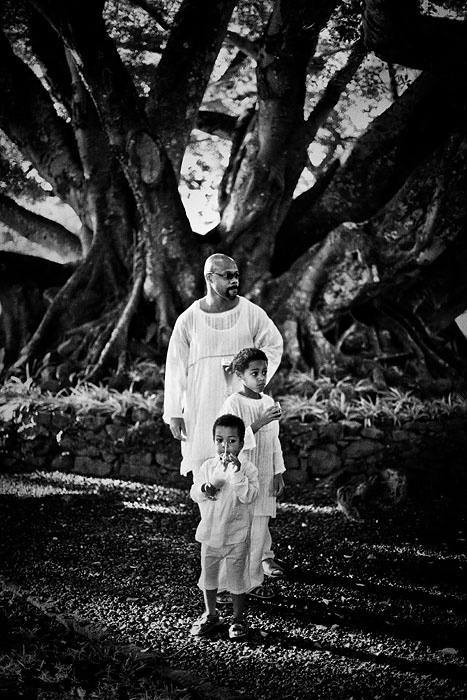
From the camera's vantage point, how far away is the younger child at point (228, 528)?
2.96 m

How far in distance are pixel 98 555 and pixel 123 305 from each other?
3.86 metres

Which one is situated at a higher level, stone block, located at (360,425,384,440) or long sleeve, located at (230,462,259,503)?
stone block, located at (360,425,384,440)

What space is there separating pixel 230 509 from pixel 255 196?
510cm

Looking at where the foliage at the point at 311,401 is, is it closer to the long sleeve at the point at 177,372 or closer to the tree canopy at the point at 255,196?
the tree canopy at the point at 255,196

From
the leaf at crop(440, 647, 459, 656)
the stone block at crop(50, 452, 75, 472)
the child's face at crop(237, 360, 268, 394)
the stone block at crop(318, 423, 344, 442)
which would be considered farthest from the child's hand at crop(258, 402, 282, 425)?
the stone block at crop(50, 452, 75, 472)

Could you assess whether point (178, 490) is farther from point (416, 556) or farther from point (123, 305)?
point (123, 305)

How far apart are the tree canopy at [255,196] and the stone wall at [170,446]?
2.63ft

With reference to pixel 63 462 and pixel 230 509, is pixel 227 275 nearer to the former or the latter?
pixel 230 509

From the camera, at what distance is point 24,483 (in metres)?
5.78

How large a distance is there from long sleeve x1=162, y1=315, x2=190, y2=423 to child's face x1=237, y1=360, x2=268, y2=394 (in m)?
0.60

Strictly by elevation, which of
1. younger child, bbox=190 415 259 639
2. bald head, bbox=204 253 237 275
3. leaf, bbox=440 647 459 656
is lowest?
leaf, bbox=440 647 459 656

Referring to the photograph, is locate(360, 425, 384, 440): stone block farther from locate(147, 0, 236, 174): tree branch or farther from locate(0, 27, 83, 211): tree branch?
locate(0, 27, 83, 211): tree branch

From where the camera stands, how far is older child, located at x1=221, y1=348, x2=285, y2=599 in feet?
10.4

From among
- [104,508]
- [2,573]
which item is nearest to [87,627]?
[2,573]
